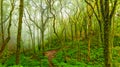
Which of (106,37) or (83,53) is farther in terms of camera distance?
(83,53)

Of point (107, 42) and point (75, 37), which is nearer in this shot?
point (107, 42)

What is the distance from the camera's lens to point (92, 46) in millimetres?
31031

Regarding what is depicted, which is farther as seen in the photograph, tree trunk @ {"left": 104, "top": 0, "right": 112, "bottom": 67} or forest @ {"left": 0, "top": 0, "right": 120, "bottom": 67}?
forest @ {"left": 0, "top": 0, "right": 120, "bottom": 67}

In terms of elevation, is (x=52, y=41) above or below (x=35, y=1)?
below


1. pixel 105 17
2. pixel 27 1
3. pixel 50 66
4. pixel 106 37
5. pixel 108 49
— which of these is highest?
pixel 27 1

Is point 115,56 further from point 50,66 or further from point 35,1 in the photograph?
point 35,1

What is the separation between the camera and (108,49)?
7672mm

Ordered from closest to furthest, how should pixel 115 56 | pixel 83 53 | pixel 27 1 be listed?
pixel 115 56 < pixel 83 53 < pixel 27 1

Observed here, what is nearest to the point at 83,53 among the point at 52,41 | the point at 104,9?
the point at 104,9

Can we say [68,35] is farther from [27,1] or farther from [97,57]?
[97,57]

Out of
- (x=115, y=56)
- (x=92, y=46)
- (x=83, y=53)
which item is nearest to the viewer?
(x=115, y=56)

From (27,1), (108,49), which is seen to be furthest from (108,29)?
(27,1)

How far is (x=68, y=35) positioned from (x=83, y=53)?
26400mm

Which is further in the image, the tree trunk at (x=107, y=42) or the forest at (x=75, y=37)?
the forest at (x=75, y=37)
